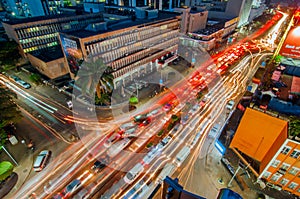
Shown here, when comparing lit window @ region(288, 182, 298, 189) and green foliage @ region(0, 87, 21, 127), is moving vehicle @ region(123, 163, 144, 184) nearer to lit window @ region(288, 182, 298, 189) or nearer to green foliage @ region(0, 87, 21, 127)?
lit window @ region(288, 182, 298, 189)

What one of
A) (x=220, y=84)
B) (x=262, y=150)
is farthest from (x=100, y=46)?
(x=262, y=150)

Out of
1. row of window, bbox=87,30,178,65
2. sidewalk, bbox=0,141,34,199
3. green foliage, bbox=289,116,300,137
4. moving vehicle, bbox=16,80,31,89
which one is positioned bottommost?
sidewalk, bbox=0,141,34,199

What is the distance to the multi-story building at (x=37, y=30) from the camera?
191 ft

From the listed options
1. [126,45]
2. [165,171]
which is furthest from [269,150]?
[126,45]

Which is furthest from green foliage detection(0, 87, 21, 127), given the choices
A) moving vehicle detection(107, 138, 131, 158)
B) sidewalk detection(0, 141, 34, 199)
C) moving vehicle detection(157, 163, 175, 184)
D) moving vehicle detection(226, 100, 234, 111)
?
moving vehicle detection(226, 100, 234, 111)

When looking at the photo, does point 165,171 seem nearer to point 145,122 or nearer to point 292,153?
point 145,122

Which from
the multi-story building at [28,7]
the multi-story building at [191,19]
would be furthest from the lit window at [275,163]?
the multi-story building at [28,7]

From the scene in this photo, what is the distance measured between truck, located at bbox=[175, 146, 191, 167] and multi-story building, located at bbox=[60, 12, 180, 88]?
98.6ft

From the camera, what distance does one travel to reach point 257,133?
22.4 metres

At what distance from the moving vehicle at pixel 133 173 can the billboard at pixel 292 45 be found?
34.4m

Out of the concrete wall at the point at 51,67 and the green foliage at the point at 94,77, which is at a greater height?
the green foliage at the point at 94,77

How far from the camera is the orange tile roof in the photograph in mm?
20047

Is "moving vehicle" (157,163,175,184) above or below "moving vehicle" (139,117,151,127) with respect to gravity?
below

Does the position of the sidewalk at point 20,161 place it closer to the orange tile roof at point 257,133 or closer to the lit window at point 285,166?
the orange tile roof at point 257,133
